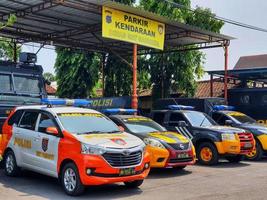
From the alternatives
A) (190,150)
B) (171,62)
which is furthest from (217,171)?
(171,62)

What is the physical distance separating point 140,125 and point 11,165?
150 inches

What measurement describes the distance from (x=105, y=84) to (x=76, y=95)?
7.81ft

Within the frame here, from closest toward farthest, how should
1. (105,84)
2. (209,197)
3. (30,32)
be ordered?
1. (209,197)
2. (30,32)
3. (105,84)

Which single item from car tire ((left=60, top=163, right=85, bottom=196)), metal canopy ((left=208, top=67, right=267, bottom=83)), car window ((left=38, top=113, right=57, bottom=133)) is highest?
metal canopy ((left=208, top=67, right=267, bottom=83))

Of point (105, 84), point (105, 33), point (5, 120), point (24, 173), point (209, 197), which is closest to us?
point (209, 197)

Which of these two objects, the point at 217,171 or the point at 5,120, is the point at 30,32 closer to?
the point at 5,120

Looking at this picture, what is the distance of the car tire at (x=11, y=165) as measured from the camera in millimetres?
10594

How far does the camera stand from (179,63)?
28609mm

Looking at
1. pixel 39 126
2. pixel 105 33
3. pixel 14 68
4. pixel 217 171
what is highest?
pixel 105 33

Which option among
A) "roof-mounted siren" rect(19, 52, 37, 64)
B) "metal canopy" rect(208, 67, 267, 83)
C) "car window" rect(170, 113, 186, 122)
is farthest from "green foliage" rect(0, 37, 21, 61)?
"car window" rect(170, 113, 186, 122)

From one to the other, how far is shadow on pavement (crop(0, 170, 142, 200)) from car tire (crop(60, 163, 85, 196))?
13 cm

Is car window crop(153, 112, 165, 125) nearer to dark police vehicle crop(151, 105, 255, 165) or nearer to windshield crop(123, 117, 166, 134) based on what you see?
dark police vehicle crop(151, 105, 255, 165)

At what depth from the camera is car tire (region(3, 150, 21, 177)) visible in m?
10.6

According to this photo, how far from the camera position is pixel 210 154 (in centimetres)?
1358
